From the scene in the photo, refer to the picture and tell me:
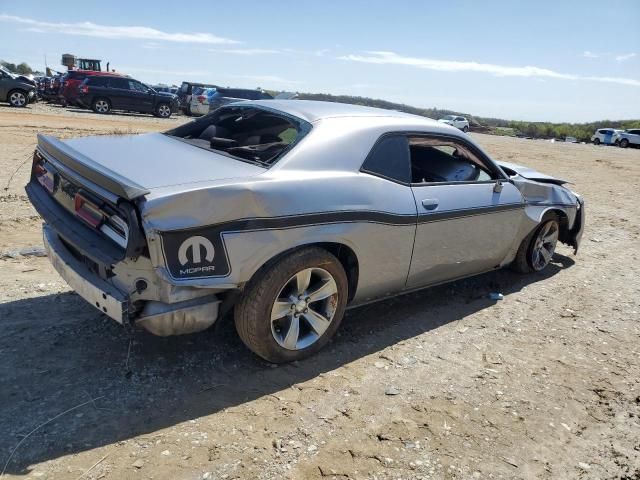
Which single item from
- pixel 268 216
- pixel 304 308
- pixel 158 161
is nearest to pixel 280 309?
pixel 304 308

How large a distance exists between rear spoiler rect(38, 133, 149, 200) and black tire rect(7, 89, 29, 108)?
1965 cm

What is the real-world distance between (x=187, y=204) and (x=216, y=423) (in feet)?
3.90

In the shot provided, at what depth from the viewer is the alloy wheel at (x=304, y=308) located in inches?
130

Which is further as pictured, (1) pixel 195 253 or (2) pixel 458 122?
(2) pixel 458 122

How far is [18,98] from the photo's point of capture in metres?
20.3

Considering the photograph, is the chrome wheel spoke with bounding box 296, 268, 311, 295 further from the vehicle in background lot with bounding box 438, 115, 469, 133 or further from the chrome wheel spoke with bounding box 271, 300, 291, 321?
the vehicle in background lot with bounding box 438, 115, 469, 133

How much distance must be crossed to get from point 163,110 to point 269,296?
22158mm

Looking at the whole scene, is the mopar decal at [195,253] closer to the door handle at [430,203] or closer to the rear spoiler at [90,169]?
the rear spoiler at [90,169]

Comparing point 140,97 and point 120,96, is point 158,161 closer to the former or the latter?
point 120,96

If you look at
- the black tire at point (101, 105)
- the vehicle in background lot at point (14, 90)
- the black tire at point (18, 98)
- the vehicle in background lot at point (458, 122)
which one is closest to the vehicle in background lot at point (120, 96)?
the black tire at point (101, 105)

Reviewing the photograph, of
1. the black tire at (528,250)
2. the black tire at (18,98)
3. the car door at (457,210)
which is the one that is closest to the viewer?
the car door at (457,210)

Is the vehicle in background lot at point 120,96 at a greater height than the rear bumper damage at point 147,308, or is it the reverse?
the vehicle in background lot at point 120,96

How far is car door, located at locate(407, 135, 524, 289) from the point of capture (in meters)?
3.99

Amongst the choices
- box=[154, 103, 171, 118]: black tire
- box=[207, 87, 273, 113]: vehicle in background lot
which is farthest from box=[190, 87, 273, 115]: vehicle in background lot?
box=[154, 103, 171, 118]: black tire
